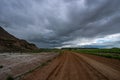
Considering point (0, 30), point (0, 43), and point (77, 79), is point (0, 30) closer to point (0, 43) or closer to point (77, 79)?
point (0, 43)

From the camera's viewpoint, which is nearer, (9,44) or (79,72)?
(79,72)

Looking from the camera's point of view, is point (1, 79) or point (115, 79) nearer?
point (115, 79)

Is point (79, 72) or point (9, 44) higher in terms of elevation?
point (9, 44)

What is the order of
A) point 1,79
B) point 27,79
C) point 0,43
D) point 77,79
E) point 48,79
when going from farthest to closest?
point 0,43
point 1,79
point 27,79
point 48,79
point 77,79

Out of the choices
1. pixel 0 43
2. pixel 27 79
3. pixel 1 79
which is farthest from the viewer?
pixel 0 43

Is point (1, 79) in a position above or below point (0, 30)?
below

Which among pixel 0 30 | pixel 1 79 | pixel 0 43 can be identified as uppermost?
pixel 0 30

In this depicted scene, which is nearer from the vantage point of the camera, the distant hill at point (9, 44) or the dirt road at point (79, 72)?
the dirt road at point (79, 72)

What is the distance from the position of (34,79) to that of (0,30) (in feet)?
551

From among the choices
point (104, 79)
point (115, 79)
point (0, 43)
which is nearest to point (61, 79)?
point (104, 79)

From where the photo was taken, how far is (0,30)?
164m

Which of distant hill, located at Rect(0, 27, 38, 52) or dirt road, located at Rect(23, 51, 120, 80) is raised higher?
distant hill, located at Rect(0, 27, 38, 52)

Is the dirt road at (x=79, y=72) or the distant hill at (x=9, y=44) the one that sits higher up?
the distant hill at (x=9, y=44)

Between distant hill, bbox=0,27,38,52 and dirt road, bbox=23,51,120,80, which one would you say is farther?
distant hill, bbox=0,27,38,52
